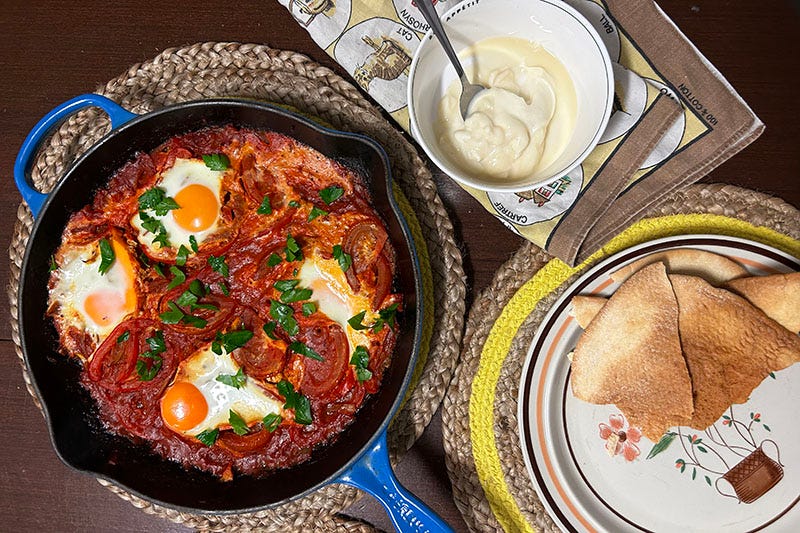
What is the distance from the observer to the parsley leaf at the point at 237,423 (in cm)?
240

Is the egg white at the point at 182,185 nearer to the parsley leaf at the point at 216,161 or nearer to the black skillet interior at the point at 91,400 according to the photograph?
the parsley leaf at the point at 216,161

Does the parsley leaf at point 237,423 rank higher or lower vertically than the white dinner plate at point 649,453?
higher

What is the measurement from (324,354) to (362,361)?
140mm

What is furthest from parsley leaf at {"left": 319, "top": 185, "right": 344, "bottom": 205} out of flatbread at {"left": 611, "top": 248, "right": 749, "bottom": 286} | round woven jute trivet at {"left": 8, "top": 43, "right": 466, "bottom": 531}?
flatbread at {"left": 611, "top": 248, "right": 749, "bottom": 286}

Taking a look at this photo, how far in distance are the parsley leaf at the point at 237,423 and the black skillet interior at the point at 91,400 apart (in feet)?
0.63

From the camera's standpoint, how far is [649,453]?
2543 millimetres

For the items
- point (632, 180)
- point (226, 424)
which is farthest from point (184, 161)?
point (632, 180)

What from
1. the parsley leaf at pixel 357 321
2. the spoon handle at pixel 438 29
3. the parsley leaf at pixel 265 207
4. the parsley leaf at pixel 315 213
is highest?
the spoon handle at pixel 438 29

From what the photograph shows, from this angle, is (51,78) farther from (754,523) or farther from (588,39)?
(754,523)

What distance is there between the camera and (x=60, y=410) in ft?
7.87

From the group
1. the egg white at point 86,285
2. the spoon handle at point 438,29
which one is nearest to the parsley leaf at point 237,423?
the egg white at point 86,285

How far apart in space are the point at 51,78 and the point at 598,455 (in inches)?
106

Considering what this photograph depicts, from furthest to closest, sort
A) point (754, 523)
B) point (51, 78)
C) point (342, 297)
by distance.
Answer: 1. point (51, 78)
2. point (754, 523)
3. point (342, 297)

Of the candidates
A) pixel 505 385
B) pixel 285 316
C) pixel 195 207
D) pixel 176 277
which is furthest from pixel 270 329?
pixel 505 385
